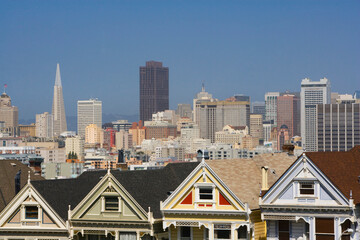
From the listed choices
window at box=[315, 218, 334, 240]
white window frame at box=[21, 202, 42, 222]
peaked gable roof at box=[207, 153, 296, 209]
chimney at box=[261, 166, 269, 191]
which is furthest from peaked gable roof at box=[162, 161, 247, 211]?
white window frame at box=[21, 202, 42, 222]

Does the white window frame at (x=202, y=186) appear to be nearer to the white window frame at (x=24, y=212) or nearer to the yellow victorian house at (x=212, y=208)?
the yellow victorian house at (x=212, y=208)

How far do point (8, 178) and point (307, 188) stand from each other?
14.1m

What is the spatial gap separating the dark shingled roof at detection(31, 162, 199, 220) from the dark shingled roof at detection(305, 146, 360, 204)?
5.97m

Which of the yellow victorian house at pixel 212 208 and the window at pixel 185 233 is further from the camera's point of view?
the window at pixel 185 233

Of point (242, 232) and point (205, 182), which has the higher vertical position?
point (205, 182)

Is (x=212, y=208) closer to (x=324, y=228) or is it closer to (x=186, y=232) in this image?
(x=186, y=232)

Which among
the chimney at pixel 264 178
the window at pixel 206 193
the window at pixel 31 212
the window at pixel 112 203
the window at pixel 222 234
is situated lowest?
the window at pixel 222 234

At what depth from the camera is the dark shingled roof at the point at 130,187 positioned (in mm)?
39250

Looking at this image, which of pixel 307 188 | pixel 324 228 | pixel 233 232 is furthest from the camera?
pixel 233 232

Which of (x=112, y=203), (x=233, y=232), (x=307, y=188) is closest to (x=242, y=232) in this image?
(x=233, y=232)

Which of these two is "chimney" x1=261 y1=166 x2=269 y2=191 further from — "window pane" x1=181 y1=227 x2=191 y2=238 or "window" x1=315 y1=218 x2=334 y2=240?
"window pane" x1=181 y1=227 x2=191 y2=238

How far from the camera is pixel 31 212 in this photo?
4000 centimetres

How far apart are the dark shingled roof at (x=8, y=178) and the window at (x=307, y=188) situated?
12838mm

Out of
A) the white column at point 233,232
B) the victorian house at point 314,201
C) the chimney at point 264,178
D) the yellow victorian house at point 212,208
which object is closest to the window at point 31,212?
the yellow victorian house at point 212,208
